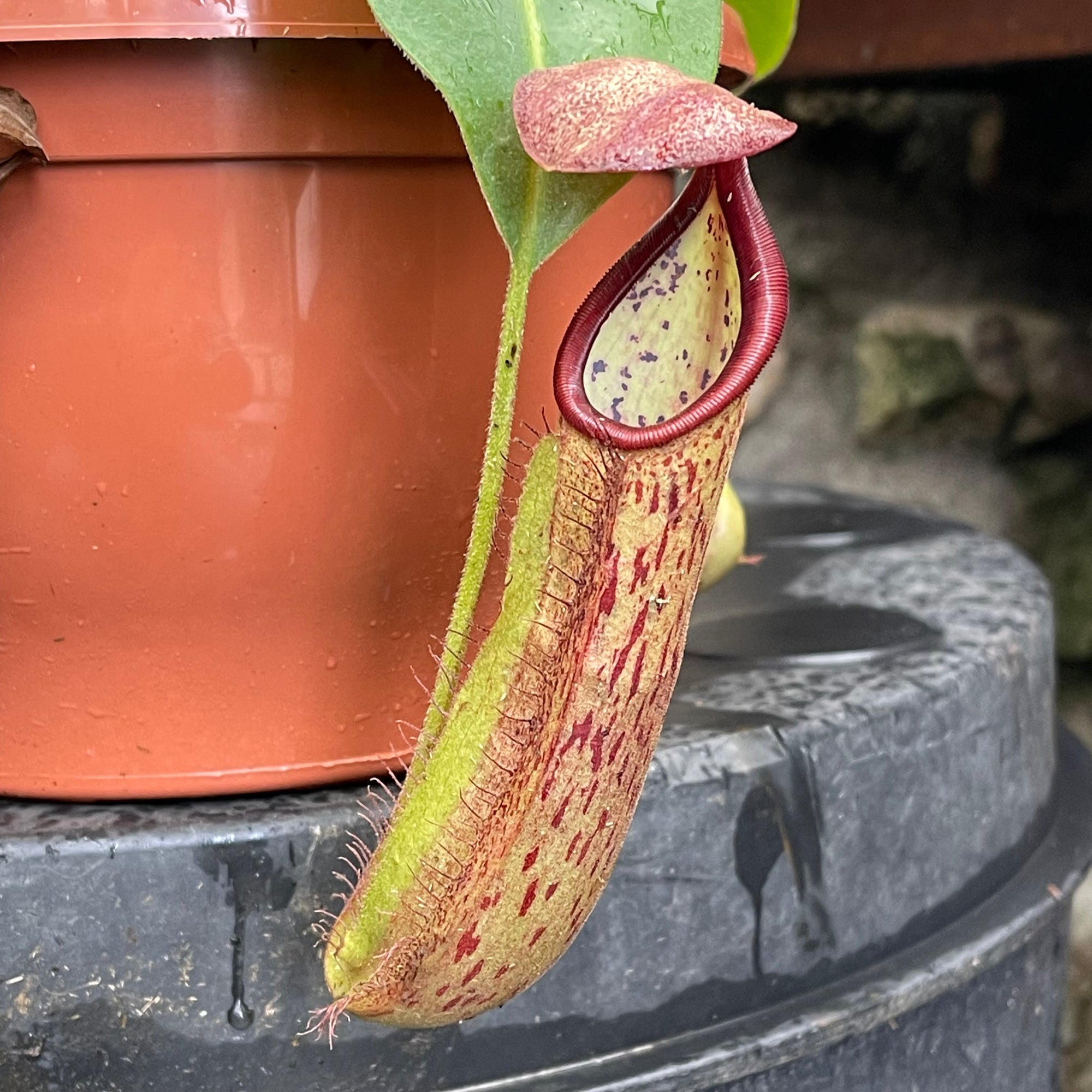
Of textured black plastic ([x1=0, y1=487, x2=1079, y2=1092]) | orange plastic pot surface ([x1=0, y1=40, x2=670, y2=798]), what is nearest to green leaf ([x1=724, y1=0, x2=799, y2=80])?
orange plastic pot surface ([x1=0, y1=40, x2=670, y2=798])

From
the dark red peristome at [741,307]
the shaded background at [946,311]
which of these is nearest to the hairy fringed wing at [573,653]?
the dark red peristome at [741,307]

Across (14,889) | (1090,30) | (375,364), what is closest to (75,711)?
(14,889)

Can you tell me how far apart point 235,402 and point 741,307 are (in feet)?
0.58

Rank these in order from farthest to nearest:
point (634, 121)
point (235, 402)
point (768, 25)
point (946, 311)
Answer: point (946, 311) < point (768, 25) < point (235, 402) < point (634, 121)

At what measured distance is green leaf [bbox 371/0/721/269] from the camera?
0.34 metres

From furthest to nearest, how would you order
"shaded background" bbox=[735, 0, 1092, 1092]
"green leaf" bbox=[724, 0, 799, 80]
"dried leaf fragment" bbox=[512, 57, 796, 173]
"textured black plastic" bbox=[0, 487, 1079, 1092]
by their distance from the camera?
"shaded background" bbox=[735, 0, 1092, 1092], "green leaf" bbox=[724, 0, 799, 80], "textured black plastic" bbox=[0, 487, 1079, 1092], "dried leaf fragment" bbox=[512, 57, 796, 173]

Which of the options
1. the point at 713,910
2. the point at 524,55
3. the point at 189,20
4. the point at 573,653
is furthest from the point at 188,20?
the point at 713,910

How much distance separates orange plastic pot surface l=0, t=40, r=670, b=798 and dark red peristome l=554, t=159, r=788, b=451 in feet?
0.27

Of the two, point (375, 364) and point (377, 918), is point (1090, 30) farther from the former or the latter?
point (377, 918)

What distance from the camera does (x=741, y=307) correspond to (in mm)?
357

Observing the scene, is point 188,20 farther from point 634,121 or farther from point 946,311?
point 946,311

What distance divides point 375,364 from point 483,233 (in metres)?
0.06

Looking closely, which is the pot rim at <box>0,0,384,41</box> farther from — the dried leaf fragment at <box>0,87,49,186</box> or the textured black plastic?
the textured black plastic

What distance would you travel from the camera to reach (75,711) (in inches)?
17.3
